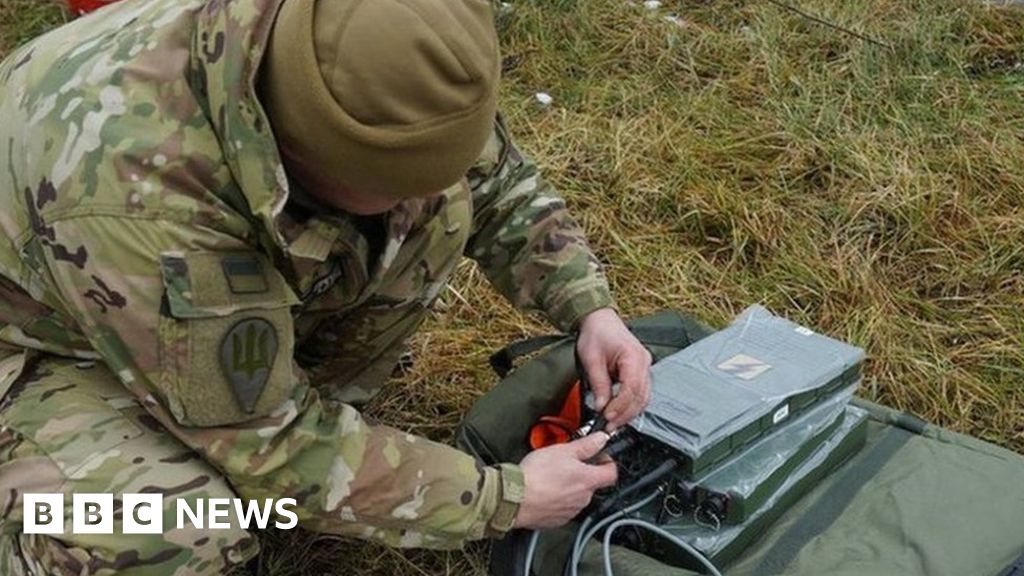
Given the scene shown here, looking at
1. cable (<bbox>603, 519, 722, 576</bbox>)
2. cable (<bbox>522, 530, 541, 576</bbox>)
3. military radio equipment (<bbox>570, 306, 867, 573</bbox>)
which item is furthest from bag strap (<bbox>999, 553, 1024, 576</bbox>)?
cable (<bbox>522, 530, 541, 576</bbox>)

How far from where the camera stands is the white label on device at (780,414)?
189cm

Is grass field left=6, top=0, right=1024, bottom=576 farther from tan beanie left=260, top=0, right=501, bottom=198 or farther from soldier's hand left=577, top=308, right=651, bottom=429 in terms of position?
tan beanie left=260, top=0, right=501, bottom=198

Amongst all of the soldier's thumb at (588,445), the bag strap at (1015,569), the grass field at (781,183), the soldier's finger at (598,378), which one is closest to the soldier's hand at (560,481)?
the soldier's thumb at (588,445)

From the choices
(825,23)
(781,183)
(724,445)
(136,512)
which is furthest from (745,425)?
(825,23)

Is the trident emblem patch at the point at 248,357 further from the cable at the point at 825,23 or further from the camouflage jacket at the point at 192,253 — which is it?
the cable at the point at 825,23

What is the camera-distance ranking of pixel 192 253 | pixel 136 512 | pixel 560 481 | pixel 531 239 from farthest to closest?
1. pixel 531 239
2. pixel 560 481
3. pixel 136 512
4. pixel 192 253

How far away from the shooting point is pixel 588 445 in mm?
1740

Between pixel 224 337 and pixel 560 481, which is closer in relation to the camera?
pixel 224 337

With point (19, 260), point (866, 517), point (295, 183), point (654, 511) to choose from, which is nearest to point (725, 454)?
point (654, 511)

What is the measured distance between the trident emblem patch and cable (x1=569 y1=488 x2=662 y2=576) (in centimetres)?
53

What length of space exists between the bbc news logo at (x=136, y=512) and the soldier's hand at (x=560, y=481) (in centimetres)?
31

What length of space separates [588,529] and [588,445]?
0.14 metres

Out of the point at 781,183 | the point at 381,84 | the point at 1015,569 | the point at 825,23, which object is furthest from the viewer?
the point at 825,23

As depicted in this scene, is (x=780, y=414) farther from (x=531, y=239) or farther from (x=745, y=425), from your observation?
(x=531, y=239)
